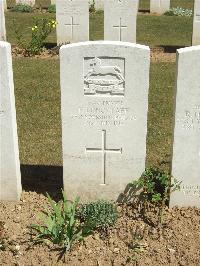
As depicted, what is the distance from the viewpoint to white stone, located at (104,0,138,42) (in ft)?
36.0

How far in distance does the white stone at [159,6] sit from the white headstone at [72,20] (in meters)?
6.67

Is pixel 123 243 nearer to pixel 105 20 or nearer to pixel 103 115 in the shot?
pixel 103 115

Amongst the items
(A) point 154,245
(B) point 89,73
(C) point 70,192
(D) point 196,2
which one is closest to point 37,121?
(C) point 70,192

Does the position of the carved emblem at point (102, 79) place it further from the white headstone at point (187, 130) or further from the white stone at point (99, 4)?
the white stone at point (99, 4)

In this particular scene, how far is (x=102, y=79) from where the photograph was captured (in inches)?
176

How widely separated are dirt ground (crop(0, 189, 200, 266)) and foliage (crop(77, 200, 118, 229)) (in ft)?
0.33

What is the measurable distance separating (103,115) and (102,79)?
0.42 meters

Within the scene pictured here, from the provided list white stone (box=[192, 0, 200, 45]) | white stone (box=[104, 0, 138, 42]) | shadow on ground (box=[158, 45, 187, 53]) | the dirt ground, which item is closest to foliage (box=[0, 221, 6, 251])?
the dirt ground

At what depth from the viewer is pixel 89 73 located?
4477 mm

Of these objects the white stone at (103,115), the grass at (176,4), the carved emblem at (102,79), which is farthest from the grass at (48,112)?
the grass at (176,4)

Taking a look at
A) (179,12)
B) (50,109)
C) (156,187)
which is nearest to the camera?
(156,187)

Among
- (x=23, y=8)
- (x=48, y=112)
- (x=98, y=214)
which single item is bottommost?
(x=98, y=214)

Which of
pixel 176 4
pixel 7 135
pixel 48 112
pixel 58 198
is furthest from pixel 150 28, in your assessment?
pixel 7 135

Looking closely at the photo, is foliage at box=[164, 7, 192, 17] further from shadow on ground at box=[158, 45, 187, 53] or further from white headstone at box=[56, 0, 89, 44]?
white headstone at box=[56, 0, 89, 44]
